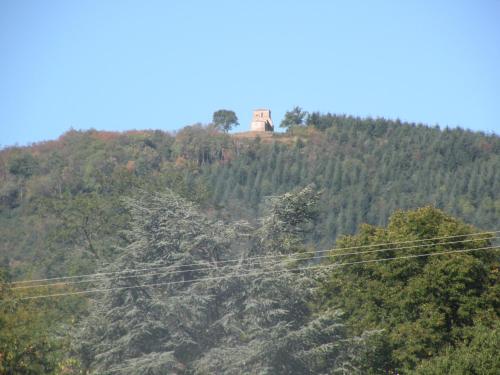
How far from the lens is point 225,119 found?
166 meters

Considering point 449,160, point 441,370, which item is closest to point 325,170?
point 449,160

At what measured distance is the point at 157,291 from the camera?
38281 millimetres

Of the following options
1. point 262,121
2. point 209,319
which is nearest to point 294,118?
point 262,121

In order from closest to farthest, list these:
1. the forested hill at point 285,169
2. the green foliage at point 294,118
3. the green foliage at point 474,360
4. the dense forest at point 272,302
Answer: the green foliage at point 474,360 → the dense forest at point 272,302 → the forested hill at point 285,169 → the green foliage at point 294,118

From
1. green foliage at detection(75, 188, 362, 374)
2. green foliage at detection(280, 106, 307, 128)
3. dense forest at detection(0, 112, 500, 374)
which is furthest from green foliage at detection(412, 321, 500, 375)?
green foliage at detection(280, 106, 307, 128)

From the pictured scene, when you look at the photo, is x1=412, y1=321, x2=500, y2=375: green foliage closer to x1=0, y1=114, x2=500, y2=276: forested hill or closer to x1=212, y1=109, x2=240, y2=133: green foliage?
x1=0, y1=114, x2=500, y2=276: forested hill

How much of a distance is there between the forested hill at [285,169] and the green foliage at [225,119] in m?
14.5

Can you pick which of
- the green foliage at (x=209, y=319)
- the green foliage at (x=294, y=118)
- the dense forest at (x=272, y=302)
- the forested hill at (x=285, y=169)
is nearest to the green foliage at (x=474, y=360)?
the dense forest at (x=272, y=302)

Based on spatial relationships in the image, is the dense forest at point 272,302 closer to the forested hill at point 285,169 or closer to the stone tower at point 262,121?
the forested hill at point 285,169

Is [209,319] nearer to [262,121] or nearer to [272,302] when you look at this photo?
[272,302]

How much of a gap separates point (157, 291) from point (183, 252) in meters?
1.76

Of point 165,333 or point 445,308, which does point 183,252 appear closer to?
point 165,333

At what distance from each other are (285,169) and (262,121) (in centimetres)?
4099

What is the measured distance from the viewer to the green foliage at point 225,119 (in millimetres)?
165500
